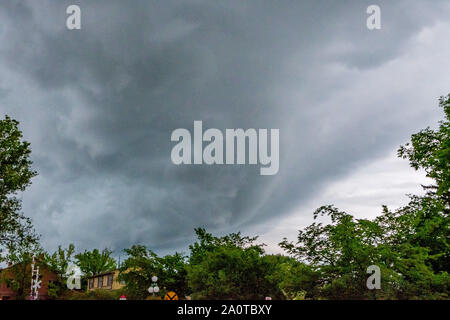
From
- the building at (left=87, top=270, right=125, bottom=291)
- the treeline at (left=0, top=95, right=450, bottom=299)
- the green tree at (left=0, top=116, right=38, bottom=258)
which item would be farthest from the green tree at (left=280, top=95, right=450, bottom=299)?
the building at (left=87, top=270, right=125, bottom=291)

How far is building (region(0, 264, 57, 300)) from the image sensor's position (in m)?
55.8

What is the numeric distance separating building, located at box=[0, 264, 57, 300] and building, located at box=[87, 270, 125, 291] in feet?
23.5

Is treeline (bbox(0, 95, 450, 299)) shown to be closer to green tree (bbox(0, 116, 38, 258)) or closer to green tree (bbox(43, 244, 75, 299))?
green tree (bbox(0, 116, 38, 258))

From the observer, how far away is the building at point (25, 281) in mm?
55750

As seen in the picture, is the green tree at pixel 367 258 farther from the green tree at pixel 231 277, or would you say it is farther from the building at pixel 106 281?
the building at pixel 106 281

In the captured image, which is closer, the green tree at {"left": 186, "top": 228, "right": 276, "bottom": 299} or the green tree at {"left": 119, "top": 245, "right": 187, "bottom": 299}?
the green tree at {"left": 186, "top": 228, "right": 276, "bottom": 299}

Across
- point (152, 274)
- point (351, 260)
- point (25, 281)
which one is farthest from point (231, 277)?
point (25, 281)

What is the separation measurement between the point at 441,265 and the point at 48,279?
2193 inches

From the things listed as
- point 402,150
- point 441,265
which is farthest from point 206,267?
point 402,150

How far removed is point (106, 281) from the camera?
6394 cm

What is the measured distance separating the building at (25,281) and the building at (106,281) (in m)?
7.16

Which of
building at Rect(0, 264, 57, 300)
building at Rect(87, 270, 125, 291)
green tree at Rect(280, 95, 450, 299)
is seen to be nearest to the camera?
green tree at Rect(280, 95, 450, 299)
